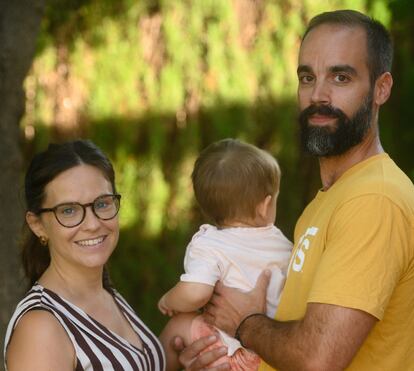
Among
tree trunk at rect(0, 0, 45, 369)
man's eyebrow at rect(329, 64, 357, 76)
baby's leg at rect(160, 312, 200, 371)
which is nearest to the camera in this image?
man's eyebrow at rect(329, 64, 357, 76)

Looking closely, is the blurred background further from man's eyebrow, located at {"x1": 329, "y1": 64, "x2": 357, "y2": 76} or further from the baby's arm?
man's eyebrow, located at {"x1": 329, "y1": 64, "x2": 357, "y2": 76}

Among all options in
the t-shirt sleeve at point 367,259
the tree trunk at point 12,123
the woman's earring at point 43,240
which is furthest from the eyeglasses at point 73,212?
the tree trunk at point 12,123

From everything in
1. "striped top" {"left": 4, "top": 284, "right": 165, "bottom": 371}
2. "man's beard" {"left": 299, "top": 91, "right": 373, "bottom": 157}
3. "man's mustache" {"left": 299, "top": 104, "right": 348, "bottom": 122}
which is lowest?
"striped top" {"left": 4, "top": 284, "right": 165, "bottom": 371}

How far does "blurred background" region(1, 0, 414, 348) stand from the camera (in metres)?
5.36

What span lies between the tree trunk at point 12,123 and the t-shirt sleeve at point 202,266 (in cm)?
123

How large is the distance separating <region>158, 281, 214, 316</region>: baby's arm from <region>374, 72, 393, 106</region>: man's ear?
0.84m

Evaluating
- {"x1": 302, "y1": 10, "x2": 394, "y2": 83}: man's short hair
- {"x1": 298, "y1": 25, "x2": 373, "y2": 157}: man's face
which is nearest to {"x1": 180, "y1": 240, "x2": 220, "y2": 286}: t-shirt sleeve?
{"x1": 298, "y1": 25, "x2": 373, "y2": 157}: man's face

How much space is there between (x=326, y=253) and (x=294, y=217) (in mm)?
3103

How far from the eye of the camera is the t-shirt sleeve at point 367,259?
235cm

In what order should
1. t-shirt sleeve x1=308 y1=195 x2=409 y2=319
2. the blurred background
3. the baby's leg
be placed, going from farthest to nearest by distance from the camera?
the blurred background → the baby's leg → t-shirt sleeve x1=308 y1=195 x2=409 y2=319

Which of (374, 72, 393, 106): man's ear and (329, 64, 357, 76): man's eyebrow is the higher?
(329, 64, 357, 76): man's eyebrow

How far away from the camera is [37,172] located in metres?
2.86

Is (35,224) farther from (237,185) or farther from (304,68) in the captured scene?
(304,68)

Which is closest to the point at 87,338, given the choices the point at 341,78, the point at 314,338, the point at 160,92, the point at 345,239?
the point at 314,338
